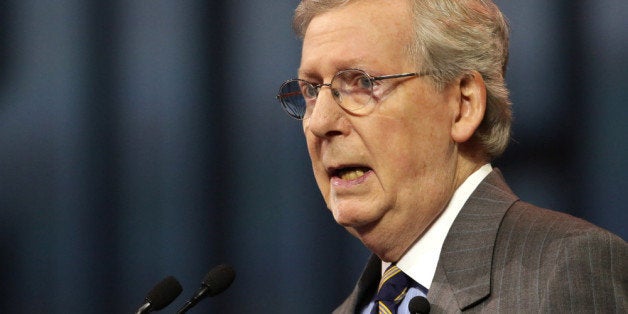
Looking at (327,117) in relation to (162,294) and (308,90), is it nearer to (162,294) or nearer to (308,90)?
(308,90)

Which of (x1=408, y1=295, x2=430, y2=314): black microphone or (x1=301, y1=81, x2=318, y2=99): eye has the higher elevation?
(x1=301, y1=81, x2=318, y2=99): eye

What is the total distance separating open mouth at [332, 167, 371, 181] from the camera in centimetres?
145

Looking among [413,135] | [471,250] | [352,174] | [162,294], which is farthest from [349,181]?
[162,294]

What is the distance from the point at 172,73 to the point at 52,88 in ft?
1.27

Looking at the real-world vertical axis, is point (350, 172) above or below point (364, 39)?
below

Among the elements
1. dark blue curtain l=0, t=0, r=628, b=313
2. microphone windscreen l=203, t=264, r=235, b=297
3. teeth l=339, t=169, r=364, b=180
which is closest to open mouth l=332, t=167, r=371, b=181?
teeth l=339, t=169, r=364, b=180

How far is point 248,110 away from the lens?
7.89 feet

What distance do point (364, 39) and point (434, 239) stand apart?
37 cm

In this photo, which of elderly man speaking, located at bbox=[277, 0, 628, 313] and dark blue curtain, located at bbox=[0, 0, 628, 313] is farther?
dark blue curtain, located at bbox=[0, 0, 628, 313]

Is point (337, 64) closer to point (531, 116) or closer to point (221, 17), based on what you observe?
point (531, 116)

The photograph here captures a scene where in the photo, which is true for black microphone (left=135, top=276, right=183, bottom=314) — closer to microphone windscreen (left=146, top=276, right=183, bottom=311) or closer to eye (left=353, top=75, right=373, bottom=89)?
microphone windscreen (left=146, top=276, right=183, bottom=311)

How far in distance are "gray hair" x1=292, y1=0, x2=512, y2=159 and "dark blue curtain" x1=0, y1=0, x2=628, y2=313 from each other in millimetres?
718

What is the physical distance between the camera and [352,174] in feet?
4.83

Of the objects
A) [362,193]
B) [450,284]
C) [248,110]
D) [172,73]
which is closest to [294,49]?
[248,110]
